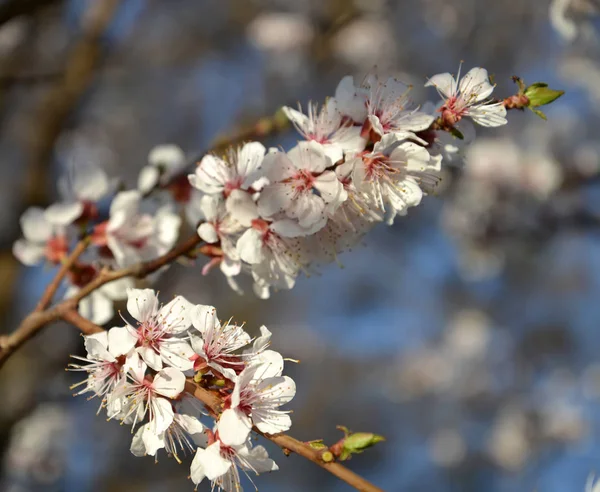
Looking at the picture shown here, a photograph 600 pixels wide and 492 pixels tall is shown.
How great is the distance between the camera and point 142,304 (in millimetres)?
1215

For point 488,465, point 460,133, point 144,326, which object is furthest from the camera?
point 488,465

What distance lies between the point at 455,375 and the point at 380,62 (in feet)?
12.3

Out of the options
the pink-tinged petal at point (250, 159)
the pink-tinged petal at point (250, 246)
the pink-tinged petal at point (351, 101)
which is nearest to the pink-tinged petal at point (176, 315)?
the pink-tinged petal at point (250, 246)

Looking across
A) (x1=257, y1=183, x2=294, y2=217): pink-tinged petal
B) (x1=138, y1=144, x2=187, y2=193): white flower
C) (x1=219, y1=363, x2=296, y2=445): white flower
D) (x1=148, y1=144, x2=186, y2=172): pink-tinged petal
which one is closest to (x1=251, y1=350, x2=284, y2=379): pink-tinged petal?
(x1=219, y1=363, x2=296, y2=445): white flower

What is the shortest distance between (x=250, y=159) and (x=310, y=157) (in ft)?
0.47

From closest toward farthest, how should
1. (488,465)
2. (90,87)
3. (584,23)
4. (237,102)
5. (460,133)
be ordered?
(460,133), (584,23), (90,87), (237,102), (488,465)

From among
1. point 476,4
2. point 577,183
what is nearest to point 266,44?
point 476,4

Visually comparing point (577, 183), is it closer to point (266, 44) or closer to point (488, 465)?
point (266, 44)

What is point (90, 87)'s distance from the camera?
3.70 meters

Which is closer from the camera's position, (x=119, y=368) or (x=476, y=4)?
(x=119, y=368)

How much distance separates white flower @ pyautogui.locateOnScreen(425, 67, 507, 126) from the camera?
1306 mm

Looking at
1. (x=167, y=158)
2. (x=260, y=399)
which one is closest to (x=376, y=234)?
(x=167, y=158)

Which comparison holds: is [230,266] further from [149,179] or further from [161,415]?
[149,179]

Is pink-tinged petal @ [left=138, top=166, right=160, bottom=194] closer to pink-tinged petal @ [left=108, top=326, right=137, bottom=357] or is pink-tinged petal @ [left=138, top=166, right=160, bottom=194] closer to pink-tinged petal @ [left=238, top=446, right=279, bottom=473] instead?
pink-tinged petal @ [left=108, top=326, right=137, bottom=357]
